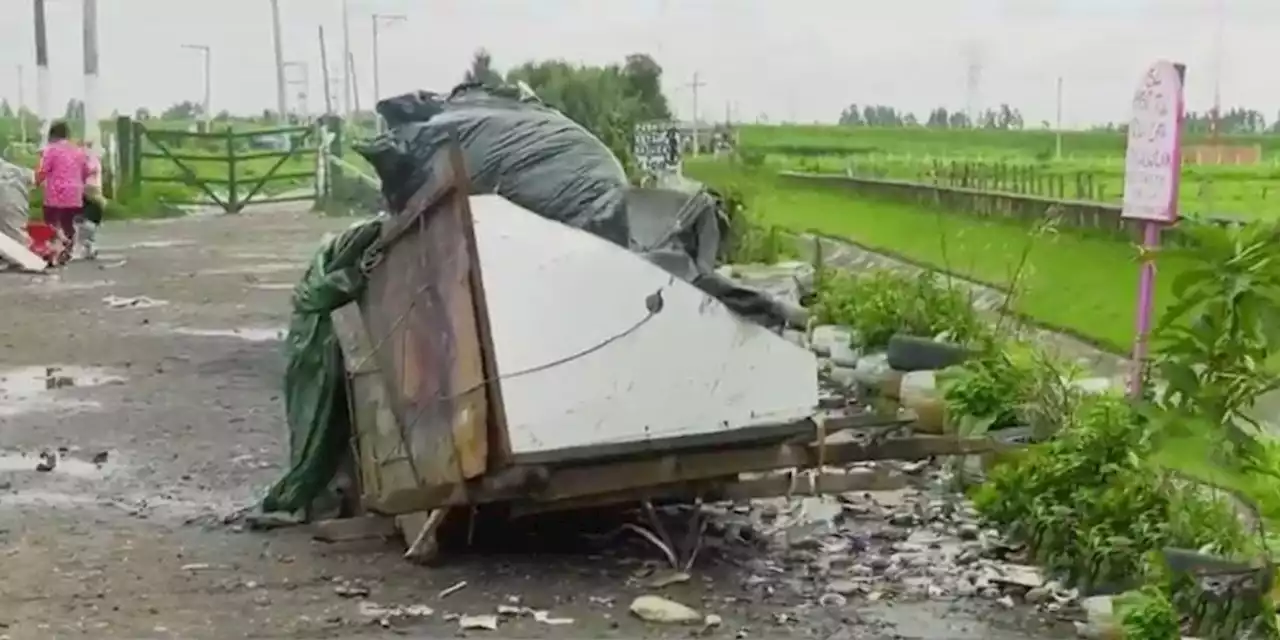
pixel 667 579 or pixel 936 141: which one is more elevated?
pixel 936 141

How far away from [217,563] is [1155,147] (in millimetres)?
3769

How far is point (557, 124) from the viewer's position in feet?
24.4

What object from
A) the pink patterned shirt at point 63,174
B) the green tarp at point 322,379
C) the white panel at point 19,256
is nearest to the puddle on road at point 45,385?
the green tarp at point 322,379

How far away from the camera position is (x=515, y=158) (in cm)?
713

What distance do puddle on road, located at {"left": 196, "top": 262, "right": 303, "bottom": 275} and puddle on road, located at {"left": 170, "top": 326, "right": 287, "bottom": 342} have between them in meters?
5.08

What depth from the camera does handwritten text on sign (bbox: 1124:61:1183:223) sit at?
6.57 meters

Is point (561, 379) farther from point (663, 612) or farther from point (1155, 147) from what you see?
point (1155, 147)

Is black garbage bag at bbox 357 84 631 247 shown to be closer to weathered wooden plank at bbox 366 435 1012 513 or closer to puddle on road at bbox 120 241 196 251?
weathered wooden plank at bbox 366 435 1012 513

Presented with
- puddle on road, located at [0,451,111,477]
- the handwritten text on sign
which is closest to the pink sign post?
the handwritten text on sign

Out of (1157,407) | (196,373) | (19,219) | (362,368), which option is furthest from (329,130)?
(1157,407)

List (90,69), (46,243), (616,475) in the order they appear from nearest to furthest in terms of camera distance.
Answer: (616,475) < (46,243) < (90,69)

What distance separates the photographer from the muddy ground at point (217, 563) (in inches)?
217

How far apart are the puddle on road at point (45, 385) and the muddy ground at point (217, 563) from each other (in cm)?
2

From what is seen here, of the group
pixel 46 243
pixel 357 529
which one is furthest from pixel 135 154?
pixel 357 529
